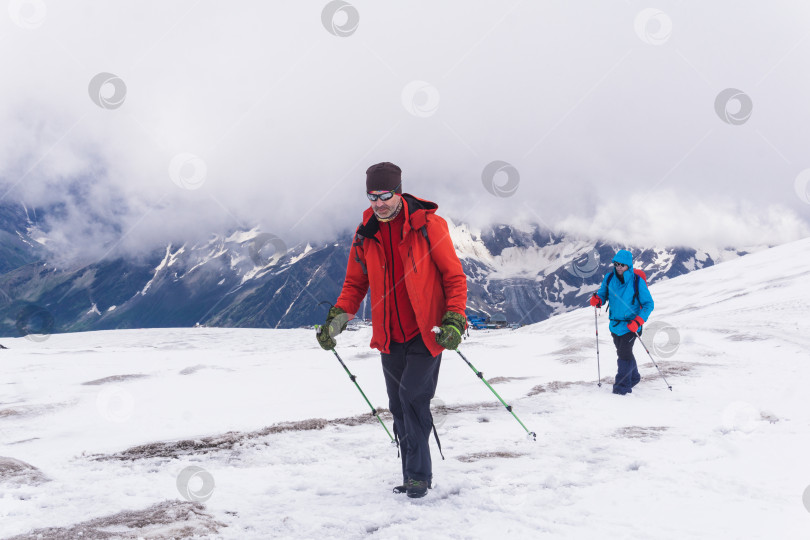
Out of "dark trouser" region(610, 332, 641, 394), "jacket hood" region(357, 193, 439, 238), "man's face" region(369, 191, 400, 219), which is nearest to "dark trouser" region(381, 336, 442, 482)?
"jacket hood" region(357, 193, 439, 238)

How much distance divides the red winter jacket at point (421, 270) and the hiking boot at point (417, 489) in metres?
1.22

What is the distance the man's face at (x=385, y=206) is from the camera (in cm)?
480

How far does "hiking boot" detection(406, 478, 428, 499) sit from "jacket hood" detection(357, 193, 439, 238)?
96.5 inches

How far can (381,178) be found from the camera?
4836 millimetres

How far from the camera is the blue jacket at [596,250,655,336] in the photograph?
9820 millimetres

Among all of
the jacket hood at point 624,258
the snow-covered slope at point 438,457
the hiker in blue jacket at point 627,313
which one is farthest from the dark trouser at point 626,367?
the jacket hood at point 624,258

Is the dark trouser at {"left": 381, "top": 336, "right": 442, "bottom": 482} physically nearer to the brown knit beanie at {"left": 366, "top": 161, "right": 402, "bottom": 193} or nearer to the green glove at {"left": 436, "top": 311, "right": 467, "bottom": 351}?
the green glove at {"left": 436, "top": 311, "right": 467, "bottom": 351}

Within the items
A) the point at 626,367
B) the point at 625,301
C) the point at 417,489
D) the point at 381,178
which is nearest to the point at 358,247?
the point at 381,178

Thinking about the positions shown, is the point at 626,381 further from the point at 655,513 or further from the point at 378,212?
the point at 378,212

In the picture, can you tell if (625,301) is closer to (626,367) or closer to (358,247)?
(626,367)

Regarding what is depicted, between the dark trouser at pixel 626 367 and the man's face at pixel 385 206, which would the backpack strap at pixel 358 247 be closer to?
the man's face at pixel 385 206

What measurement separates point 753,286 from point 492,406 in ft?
113

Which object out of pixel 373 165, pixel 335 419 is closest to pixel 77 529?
pixel 373 165

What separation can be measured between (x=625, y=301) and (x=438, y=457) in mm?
5945
